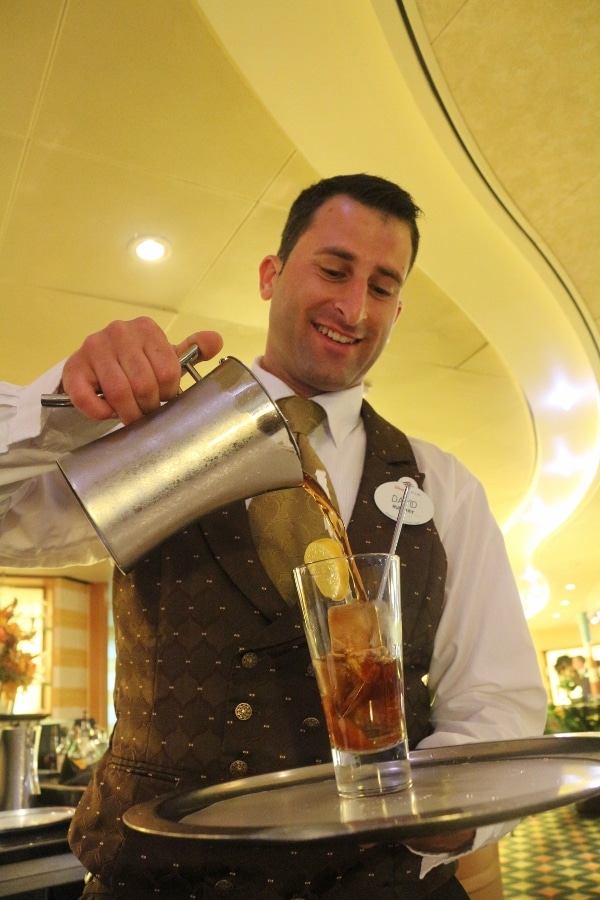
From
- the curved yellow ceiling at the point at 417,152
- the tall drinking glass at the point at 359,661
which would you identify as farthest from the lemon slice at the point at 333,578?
the curved yellow ceiling at the point at 417,152

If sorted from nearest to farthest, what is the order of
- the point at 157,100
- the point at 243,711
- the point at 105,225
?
the point at 243,711
the point at 157,100
the point at 105,225

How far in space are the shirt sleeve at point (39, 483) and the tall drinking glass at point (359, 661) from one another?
43 cm

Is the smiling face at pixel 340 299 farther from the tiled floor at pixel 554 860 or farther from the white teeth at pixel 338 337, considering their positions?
the tiled floor at pixel 554 860

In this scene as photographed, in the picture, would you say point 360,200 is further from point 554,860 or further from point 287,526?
point 554,860

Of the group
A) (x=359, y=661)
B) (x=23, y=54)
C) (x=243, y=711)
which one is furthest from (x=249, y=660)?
(x=23, y=54)

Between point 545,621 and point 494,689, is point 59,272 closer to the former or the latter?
point 494,689

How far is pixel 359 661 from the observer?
707mm

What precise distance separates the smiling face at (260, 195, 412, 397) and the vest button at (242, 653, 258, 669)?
54 cm

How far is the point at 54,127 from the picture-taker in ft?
8.35

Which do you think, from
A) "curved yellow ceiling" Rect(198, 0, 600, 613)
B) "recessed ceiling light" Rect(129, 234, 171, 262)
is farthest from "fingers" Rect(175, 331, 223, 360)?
"recessed ceiling light" Rect(129, 234, 171, 262)

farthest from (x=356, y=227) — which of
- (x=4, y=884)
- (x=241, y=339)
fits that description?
(x=241, y=339)

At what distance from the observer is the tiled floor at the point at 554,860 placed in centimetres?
478

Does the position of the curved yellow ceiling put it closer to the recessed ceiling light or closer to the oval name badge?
the recessed ceiling light

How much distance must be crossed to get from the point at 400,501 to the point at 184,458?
412mm
